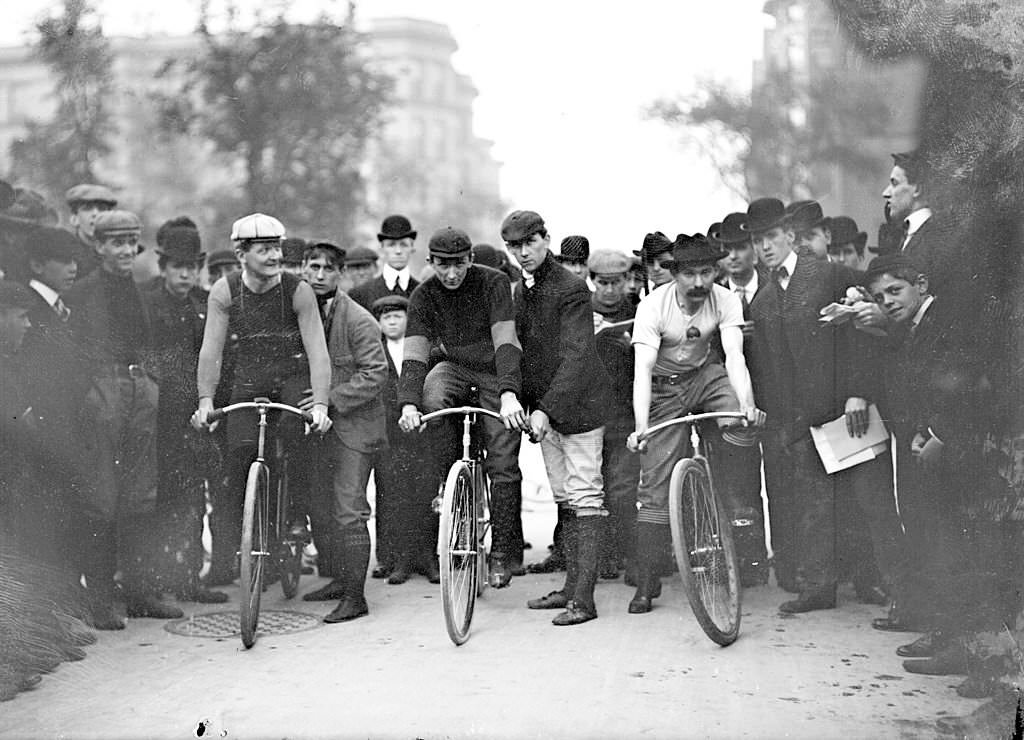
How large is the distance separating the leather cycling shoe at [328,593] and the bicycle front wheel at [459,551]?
44.8 inches

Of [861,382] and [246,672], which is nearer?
[246,672]

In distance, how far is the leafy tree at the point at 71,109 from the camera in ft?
20.8

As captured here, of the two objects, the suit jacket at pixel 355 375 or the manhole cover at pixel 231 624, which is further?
the suit jacket at pixel 355 375

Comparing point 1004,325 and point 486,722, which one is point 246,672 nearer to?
point 486,722

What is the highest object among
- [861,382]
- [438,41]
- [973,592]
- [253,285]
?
[438,41]

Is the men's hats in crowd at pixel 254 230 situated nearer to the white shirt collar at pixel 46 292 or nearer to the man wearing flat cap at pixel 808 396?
the white shirt collar at pixel 46 292

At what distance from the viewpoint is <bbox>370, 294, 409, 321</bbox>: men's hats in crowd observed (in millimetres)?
7328

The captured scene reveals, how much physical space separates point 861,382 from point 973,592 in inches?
55.4

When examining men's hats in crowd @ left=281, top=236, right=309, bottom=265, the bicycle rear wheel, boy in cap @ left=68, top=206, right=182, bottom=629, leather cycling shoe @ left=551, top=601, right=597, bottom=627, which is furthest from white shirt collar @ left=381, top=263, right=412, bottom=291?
the bicycle rear wheel

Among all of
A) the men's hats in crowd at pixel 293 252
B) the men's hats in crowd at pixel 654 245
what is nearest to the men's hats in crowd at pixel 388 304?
the men's hats in crowd at pixel 293 252

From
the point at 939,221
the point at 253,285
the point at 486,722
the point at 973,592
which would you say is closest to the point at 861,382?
the point at 939,221

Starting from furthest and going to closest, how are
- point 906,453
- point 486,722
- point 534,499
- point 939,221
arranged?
point 534,499 → point 906,453 → point 939,221 → point 486,722

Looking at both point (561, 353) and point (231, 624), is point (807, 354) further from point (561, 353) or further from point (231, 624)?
point (231, 624)

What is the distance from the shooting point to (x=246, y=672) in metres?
5.02
